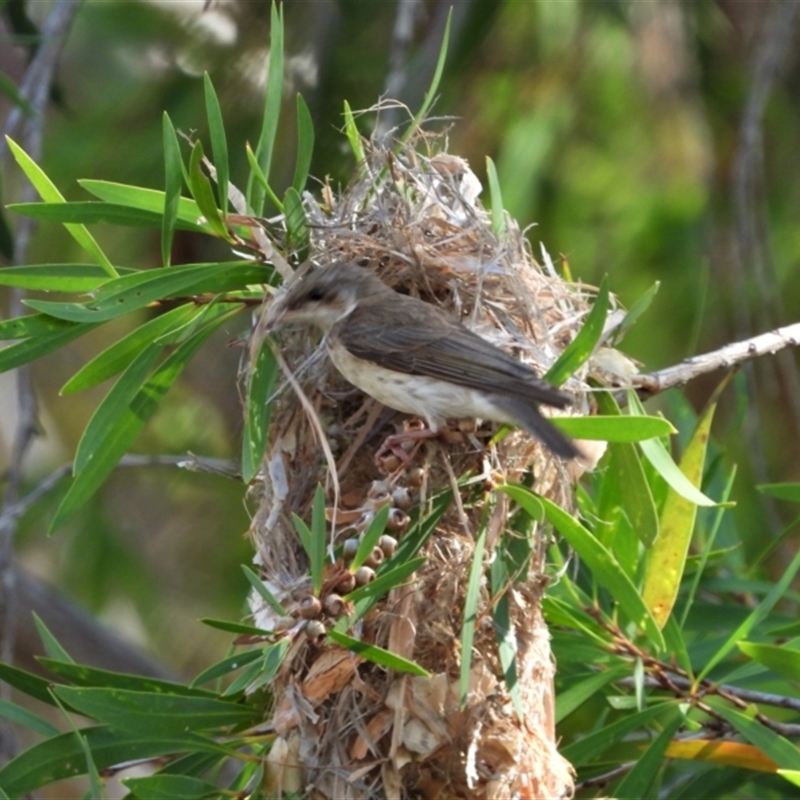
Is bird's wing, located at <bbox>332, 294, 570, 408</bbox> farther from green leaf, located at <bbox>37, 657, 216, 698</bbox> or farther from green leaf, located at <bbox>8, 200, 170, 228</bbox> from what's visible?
green leaf, located at <bbox>37, 657, 216, 698</bbox>

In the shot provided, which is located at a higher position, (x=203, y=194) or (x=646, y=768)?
(x=203, y=194)

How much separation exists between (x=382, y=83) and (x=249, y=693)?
2.22 meters

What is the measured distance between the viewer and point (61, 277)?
8.05 feet

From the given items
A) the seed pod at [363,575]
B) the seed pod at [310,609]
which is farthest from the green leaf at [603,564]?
the seed pod at [310,609]

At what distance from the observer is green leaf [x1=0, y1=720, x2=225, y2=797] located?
228 centimetres

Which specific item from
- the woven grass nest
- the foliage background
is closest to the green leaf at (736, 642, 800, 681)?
the woven grass nest

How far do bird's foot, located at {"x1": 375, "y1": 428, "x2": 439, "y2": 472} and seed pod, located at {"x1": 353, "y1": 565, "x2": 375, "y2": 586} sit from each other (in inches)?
10.4

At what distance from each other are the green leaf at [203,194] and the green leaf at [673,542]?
1.07 metres

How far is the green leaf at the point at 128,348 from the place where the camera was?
7.93 ft

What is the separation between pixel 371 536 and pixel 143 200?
888mm

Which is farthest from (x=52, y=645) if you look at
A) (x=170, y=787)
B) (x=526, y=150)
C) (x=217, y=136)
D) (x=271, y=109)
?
(x=526, y=150)

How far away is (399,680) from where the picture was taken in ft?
7.39

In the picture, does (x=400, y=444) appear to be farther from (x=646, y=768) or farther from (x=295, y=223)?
(x=646, y=768)

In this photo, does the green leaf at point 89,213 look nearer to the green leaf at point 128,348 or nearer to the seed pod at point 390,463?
the green leaf at point 128,348
